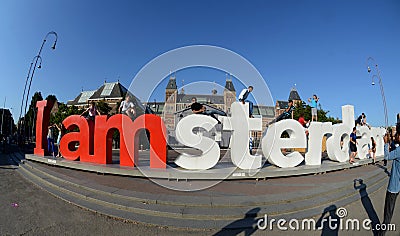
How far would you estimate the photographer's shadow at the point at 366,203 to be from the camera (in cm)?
451

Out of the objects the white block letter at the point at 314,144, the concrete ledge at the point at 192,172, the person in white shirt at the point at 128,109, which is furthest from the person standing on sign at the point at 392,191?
the person in white shirt at the point at 128,109

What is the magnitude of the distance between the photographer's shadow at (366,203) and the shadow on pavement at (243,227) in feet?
7.67

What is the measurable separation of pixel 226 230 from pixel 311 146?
730 cm

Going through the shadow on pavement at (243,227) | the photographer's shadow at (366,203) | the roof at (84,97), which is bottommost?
the photographer's shadow at (366,203)

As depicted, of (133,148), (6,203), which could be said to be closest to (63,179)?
(6,203)

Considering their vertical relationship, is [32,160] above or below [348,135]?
below

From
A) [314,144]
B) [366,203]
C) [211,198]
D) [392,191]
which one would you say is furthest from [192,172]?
[314,144]

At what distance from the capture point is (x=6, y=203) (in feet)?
17.2

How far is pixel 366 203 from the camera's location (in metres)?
5.58

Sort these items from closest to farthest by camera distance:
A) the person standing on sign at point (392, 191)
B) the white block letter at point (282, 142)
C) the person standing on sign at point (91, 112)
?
the person standing on sign at point (392, 191) < the white block letter at point (282, 142) < the person standing on sign at point (91, 112)

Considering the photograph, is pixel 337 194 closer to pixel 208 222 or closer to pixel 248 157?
pixel 248 157

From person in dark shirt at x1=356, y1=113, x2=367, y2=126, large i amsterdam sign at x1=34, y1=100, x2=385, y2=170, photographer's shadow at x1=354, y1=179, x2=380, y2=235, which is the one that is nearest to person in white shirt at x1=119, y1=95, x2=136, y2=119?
Answer: large i amsterdam sign at x1=34, y1=100, x2=385, y2=170

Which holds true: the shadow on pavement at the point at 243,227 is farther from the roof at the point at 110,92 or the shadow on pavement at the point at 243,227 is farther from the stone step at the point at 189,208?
the roof at the point at 110,92

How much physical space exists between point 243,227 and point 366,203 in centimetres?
413
